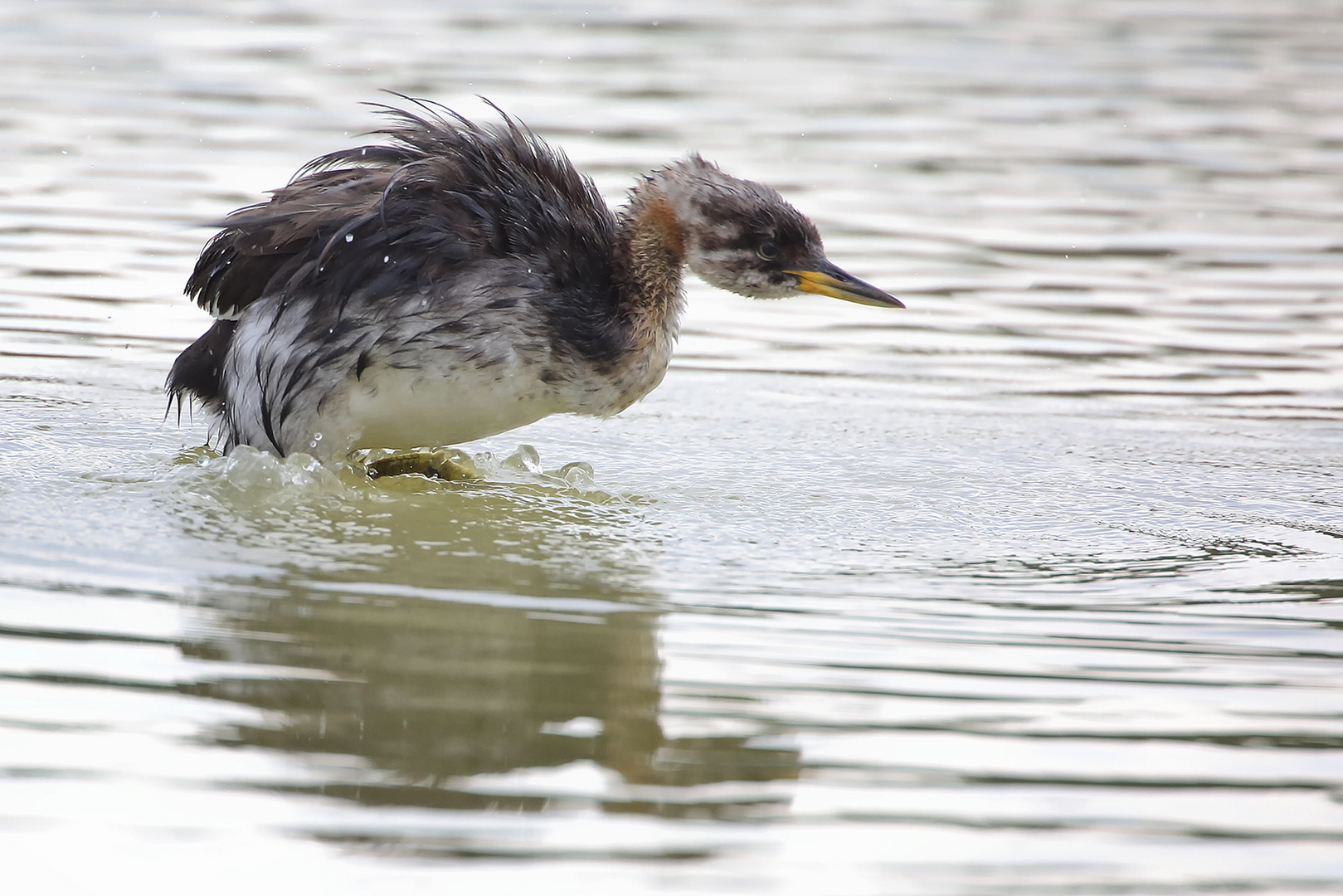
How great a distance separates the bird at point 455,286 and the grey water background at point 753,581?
315mm

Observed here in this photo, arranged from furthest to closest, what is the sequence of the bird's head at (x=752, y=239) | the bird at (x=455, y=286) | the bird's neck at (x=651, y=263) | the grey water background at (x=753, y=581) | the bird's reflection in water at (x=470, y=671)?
1. the bird's head at (x=752, y=239)
2. the bird's neck at (x=651, y=263)
3. the bird at (x=455, y=286)
4. the bird's reflection in water at (x=470, y=671)
5. the grey water background at (x=753, y=581)

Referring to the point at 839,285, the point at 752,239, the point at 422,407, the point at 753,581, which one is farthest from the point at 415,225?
the point at 753,581

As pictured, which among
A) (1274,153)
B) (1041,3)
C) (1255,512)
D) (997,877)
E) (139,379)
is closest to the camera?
(997,877)

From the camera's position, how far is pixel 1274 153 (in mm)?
13172

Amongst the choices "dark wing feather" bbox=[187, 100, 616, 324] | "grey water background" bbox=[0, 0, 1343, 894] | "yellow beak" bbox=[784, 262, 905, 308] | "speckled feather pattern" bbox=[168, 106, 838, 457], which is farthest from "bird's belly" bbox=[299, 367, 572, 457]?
"yellow beak" bbox=[784, 262, 905, 308]

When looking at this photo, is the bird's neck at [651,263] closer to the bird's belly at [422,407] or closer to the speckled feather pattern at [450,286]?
the speckled feather pattern at [450,286]

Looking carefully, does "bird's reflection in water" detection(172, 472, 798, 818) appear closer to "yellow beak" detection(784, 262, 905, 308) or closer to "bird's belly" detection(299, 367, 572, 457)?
"bird's belly" detection(299, 367, 572, 457)

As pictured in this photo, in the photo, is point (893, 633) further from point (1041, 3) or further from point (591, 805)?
point (1041, 3)

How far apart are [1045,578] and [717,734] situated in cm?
164

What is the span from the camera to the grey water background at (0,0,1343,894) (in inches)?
142

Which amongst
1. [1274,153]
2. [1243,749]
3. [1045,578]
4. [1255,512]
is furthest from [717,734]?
[1274,153]

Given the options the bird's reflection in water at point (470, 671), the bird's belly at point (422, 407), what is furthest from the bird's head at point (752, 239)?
the bird's reflection in water at point (470, 671)

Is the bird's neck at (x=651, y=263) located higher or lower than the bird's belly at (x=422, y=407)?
higher

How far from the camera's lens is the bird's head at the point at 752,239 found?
6.57 metres
